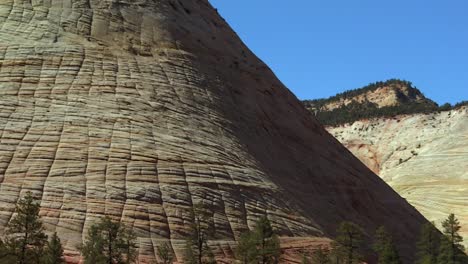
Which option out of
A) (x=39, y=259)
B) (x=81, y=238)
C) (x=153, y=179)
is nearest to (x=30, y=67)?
(x=153, y=179)

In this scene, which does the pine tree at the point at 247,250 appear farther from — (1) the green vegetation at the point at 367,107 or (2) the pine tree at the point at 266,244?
(1) the green vegetation at the point at 367,107

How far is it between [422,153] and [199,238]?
243ft

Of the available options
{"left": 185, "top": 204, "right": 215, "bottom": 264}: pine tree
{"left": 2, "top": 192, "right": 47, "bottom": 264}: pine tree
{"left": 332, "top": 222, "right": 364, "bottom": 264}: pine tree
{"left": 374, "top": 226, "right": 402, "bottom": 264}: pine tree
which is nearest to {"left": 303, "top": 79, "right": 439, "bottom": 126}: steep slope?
{"left": 374, "top": 226, "right": 402, "bottom": 264}: pine tree

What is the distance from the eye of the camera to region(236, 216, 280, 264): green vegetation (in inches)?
1289

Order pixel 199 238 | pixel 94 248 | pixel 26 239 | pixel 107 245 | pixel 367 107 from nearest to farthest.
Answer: pixel 26 239 < pixel 94 248 < pixel 107 245 < pixel 199 238 < pixel 367 107

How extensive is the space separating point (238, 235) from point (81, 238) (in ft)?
24.3

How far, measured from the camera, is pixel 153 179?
3734cm

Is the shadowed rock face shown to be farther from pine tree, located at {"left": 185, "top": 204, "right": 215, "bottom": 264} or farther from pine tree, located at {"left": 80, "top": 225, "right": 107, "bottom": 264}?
pine tree, located at {"left": 80, "top": 225, "right": 107, "bottom": 264}

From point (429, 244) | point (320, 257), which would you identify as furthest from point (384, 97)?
point (320, 257)

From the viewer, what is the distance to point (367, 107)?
416 feet

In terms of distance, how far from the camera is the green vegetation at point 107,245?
29.6 meters

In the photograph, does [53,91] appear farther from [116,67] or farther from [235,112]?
[235,112]

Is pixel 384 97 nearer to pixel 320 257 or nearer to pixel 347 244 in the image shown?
pixel 347 244

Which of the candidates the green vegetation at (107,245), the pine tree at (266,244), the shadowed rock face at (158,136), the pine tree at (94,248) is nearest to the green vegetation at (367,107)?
the shadowed rock face at (158,136)
